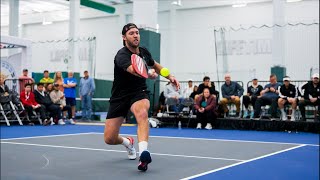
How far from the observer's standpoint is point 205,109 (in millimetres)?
12336

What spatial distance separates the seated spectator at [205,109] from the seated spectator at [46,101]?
4.34m

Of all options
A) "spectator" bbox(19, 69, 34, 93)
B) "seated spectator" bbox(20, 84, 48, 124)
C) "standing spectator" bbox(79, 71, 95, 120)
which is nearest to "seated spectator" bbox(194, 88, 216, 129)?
"standing spectator" bbox(79, 71, 95, 120)

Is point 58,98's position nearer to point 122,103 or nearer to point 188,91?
point 188,91

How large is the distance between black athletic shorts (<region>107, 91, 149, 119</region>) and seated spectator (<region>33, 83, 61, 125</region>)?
8812mm

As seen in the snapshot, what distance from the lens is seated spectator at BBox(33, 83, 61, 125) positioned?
13336mm

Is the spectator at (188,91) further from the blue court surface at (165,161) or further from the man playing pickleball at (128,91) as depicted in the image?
the man playing pickleball at (128,91)

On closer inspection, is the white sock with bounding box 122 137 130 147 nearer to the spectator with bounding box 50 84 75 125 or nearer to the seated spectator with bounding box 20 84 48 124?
the seated spectator with bounding box 20 84 48 124

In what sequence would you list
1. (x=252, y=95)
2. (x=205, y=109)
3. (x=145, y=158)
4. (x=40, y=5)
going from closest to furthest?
(x=145, y=158), (x=205, y=109), (x=252, y=95), (x=40, y=5)

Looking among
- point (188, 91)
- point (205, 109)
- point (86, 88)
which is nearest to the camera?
point (205, 109)

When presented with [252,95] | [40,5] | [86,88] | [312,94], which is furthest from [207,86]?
[40,5]

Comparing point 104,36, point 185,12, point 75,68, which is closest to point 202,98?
point 75,68

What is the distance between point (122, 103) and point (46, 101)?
8.98 meters

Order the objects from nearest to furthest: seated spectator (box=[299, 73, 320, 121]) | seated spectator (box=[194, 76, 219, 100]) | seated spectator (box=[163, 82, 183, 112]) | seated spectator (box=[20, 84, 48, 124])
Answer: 1. seated spectator (box=[299, 73, 320, 121])
2. seated spectator (box=[194, 76, 219, 100])
3. seated spectator (box=[20, 84, 48, 124])
4. seated spectator (box=[163, 82, 183, 112])

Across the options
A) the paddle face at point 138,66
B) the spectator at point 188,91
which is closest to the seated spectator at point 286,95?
the spectator at point 188,91
